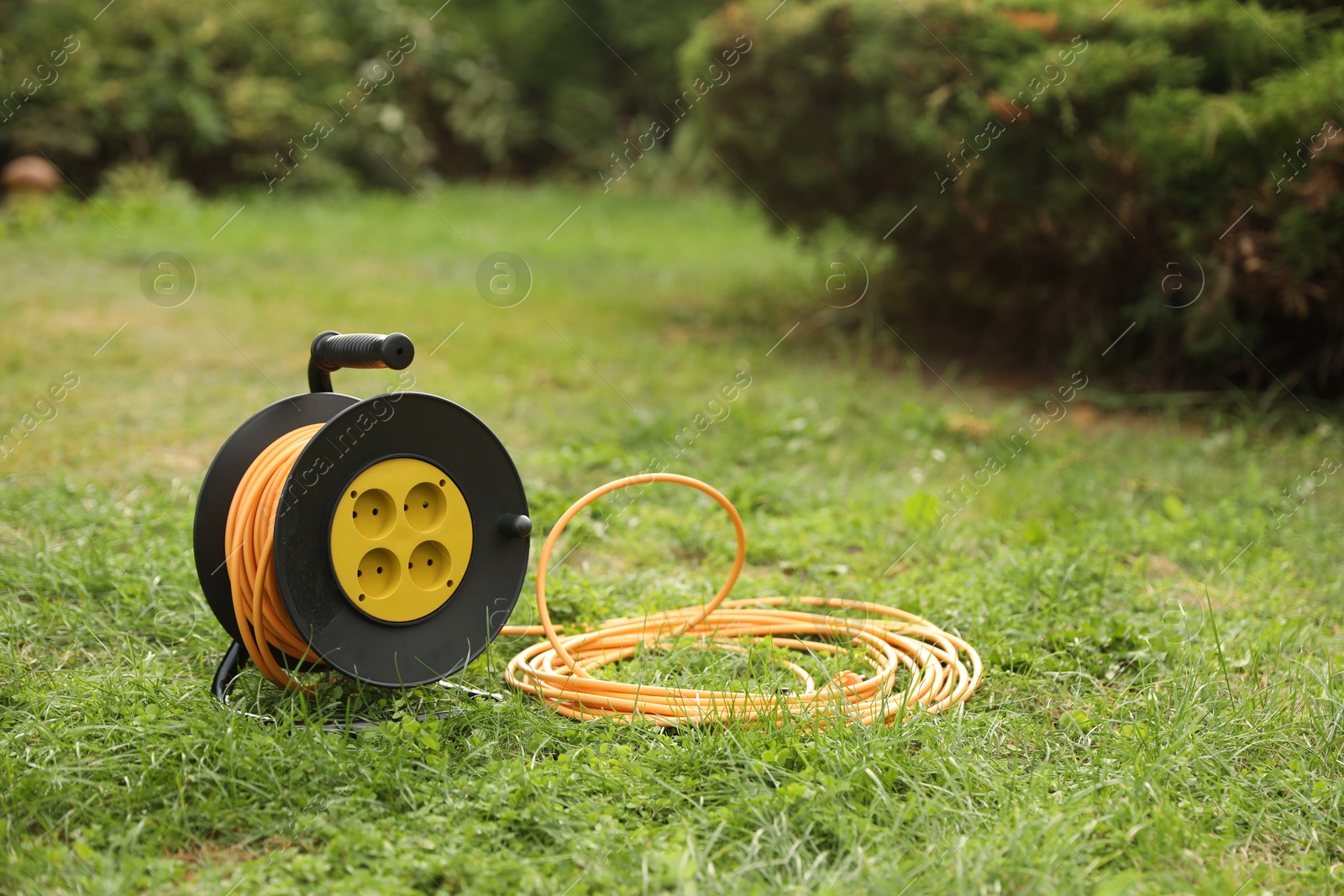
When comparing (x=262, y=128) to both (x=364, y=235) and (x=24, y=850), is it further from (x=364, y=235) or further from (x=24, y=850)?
(x=24, y=850)

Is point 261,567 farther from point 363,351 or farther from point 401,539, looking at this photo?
point 363,351

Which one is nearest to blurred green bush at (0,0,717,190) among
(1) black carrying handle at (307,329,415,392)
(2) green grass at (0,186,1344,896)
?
(2) green grass at (0,186,1344,896)

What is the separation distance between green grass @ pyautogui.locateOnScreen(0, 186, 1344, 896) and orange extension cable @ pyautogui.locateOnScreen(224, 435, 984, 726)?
7cm

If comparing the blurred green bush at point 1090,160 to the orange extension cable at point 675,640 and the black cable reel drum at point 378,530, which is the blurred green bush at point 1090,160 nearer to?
the orange extension cable at point 675,640

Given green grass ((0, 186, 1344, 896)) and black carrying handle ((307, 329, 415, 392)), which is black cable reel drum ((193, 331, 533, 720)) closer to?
black carrying handle ((307, 329, 415, 392))

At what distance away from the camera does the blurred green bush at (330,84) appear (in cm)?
970

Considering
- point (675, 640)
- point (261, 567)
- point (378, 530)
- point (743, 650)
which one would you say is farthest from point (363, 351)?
point (743, 650)

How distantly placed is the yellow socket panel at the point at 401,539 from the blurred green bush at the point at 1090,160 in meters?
3.83

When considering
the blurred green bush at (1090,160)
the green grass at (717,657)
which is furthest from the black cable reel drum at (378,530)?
the blurred green bush at (1090,160)

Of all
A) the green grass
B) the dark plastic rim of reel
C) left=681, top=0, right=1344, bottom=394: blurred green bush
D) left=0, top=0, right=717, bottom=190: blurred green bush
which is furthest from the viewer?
left=0, top=0, right=717, bottom=190: blurred green bush

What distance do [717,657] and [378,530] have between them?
0.89 m

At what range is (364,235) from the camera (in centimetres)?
901

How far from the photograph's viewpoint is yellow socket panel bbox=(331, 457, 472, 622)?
2152 mm

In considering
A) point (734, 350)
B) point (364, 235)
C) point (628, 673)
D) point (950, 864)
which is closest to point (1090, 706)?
point (950, 864)
